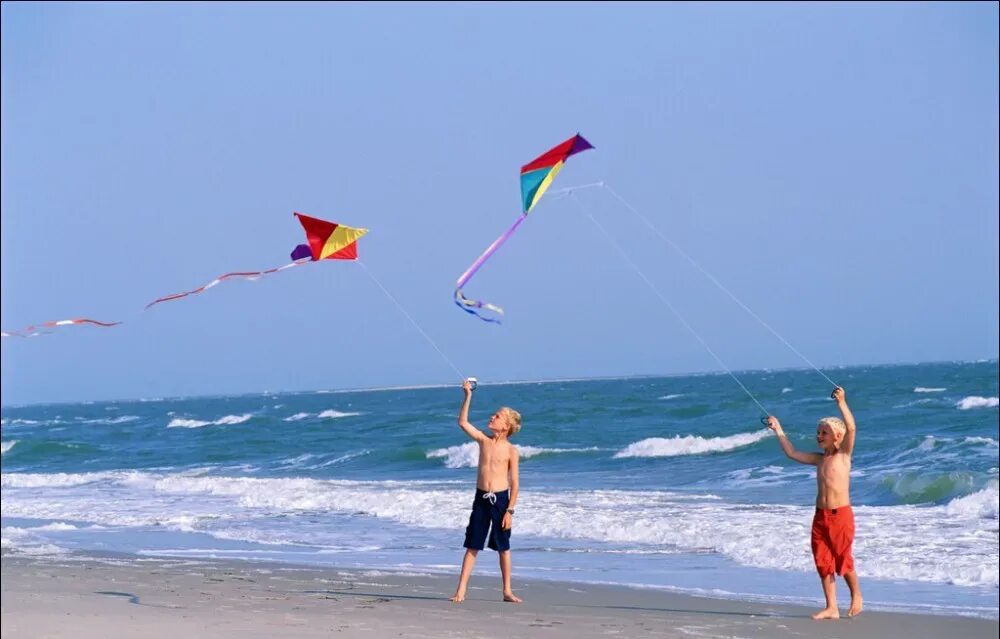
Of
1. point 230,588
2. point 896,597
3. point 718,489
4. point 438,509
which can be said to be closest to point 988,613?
point 896,597

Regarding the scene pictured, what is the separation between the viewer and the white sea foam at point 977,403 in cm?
2852

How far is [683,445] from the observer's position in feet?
79.3

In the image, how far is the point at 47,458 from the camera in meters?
32.3

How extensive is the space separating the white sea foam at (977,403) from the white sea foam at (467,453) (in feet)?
31.4

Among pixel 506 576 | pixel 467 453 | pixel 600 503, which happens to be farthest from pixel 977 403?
pixel 506 576

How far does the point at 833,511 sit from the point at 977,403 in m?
24.8

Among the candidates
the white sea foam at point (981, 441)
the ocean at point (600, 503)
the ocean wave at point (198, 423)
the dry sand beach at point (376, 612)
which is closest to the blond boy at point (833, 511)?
the dry sand beach at point (376, 612)

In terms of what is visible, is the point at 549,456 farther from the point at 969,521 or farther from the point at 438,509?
the point at 969,521

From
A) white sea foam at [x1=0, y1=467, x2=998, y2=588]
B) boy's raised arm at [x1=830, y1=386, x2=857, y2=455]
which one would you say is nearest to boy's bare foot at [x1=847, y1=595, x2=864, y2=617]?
boy's raised arm at [x1=830, y1=386, x2=857, y2=455]

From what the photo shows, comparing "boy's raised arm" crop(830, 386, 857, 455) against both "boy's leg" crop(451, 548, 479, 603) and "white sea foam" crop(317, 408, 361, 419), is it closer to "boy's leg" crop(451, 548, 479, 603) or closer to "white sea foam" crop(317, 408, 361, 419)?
"boy's leg" crop(451, 548, 479, 603)

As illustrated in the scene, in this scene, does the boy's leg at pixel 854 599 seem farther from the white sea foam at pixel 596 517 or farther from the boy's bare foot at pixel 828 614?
the white sea foam at pixel 596 517

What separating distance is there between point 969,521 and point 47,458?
2647cm

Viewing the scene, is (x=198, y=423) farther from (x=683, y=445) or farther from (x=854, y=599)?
(x=854, y=599)

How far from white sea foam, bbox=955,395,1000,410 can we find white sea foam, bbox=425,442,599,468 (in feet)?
31.4
